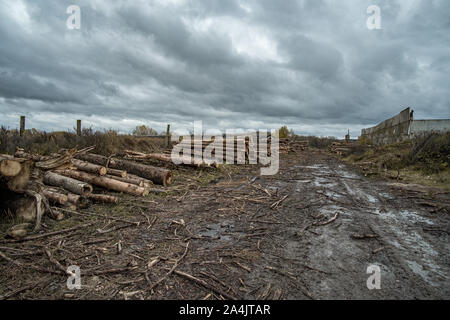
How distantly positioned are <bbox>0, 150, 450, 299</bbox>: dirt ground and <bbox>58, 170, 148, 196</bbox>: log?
0.57 m

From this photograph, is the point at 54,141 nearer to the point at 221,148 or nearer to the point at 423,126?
the point at 221,148

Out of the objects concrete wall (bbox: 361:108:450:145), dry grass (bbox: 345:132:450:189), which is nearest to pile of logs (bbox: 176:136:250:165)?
dry grass (bbox: 345:132:450:189)

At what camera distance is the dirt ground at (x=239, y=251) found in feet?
8.54

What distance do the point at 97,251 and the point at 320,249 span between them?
3.32 metres

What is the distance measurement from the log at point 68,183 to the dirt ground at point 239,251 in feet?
2.97

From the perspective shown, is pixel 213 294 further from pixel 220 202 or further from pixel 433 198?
pixel 433 198

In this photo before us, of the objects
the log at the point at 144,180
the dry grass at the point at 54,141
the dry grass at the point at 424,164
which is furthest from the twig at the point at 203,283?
the dry grass at the point at 54,141

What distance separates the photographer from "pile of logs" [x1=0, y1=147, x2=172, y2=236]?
4383 mm

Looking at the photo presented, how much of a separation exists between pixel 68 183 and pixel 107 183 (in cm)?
97

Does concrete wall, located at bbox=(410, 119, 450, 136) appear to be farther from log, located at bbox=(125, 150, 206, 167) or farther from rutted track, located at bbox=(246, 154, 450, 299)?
log, located at bbox=(125, 150, 206, 167)

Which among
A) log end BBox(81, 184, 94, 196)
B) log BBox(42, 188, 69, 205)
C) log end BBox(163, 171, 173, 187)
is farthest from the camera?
log end BBox(163, 171, 173, 187)

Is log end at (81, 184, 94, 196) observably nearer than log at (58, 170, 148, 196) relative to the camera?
Yes

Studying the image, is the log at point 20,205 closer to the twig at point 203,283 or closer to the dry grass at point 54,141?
the twig at point 203,283
